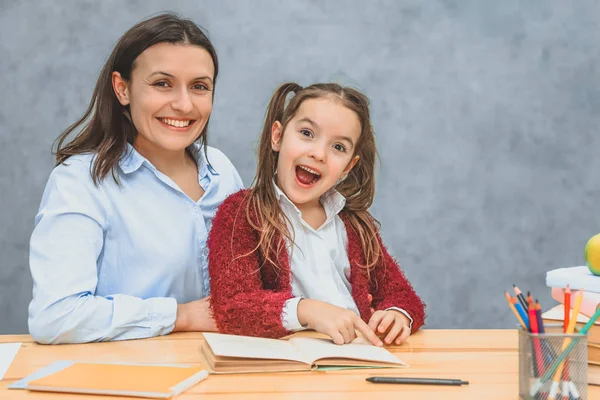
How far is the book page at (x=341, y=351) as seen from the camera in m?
1.31

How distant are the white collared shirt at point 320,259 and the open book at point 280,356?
10.9 inches

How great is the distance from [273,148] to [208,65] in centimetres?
26

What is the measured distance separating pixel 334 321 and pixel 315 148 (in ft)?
1.30

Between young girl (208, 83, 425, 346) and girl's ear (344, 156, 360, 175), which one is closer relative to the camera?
young girl (208, 83, 425, 346)

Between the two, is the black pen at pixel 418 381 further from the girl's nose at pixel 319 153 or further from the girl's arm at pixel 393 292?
the girl's nose at pixel 319 153

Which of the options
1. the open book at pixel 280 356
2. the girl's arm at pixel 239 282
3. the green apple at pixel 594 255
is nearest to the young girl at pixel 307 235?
the girl's arm at pixel 239 282

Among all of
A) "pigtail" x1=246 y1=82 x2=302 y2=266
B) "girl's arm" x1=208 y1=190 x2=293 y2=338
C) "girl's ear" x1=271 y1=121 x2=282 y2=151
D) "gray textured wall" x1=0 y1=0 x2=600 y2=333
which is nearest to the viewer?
"girl's arm" x1=208 y1=190 x2=293 y2=338

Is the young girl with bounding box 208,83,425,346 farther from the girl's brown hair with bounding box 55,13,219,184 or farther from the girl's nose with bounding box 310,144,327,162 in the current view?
the girl's brown hair with bounding box 55,13,219,184

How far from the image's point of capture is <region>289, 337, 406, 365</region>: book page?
1312 mm

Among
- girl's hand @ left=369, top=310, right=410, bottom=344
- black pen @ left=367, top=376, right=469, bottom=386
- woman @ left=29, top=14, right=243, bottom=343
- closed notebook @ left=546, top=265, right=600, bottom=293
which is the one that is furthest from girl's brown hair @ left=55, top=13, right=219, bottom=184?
closed notebook @ left=546, top=265, right=600, bottom=293

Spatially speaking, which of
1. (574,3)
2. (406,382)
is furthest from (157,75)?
(574,3)

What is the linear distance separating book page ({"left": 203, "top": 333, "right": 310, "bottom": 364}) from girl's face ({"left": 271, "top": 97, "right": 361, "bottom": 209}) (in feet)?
1.28

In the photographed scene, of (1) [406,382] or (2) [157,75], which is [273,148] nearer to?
(2) [157,75]

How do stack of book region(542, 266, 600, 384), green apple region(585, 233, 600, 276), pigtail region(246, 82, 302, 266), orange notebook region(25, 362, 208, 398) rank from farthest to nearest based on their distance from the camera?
1. pigtail region(246, 82, 302, 266)
2. green apple region(585, 233, 600, 276)
3. stack of book region(542, 266, 600, 384)
4. orange notebook region(25, 362, 208, 398)
